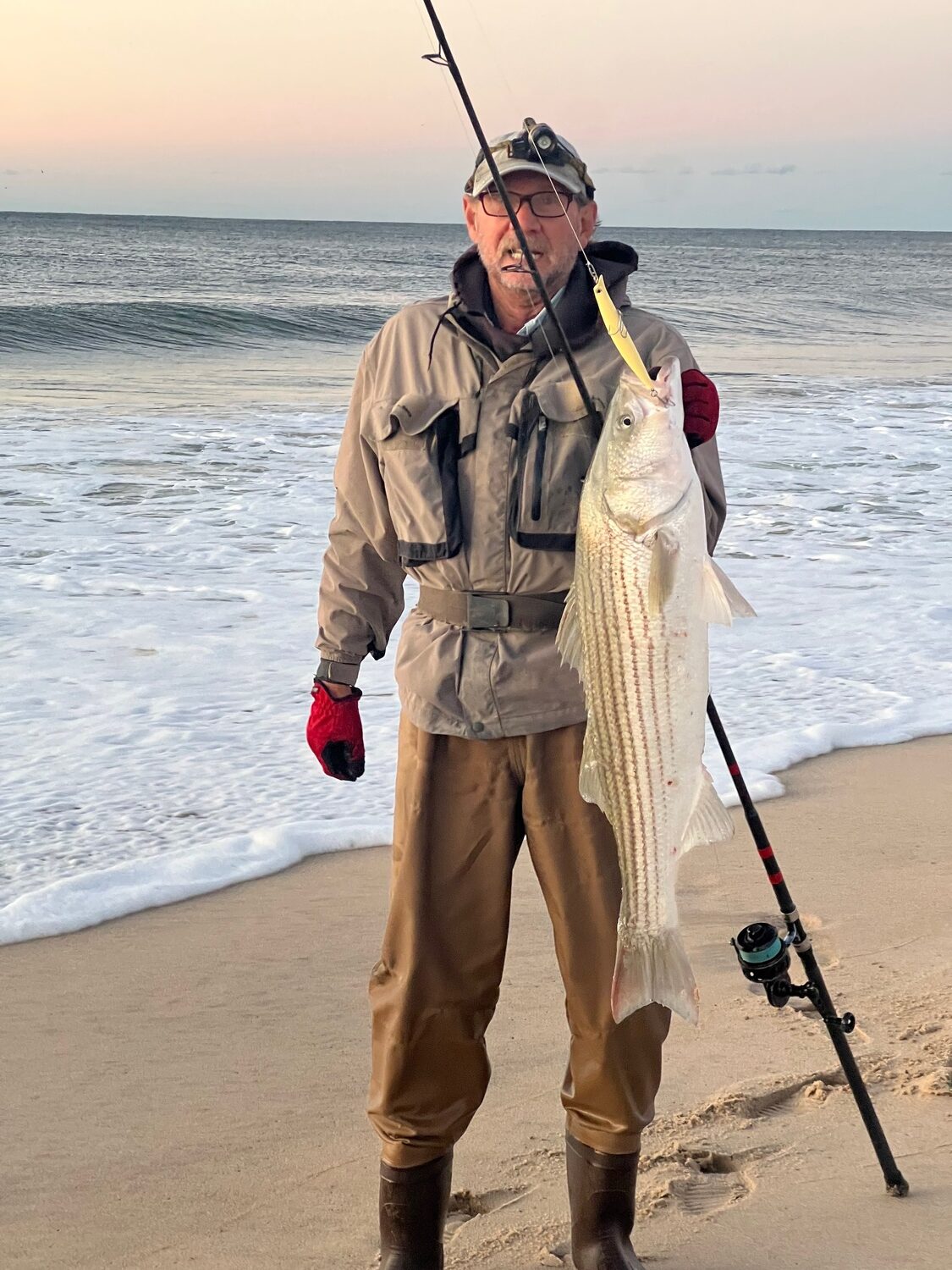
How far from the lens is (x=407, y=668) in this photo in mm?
2938

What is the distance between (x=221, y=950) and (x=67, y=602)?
441 cm

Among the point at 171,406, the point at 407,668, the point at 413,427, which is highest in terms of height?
the point at 413,427

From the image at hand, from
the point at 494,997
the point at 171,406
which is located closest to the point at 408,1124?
the point at 494,997

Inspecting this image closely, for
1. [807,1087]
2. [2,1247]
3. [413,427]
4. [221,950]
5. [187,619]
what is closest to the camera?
[413,427]

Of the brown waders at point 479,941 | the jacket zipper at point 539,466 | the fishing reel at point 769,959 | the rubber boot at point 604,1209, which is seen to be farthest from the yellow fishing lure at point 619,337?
the rubber boot at point 604,1209

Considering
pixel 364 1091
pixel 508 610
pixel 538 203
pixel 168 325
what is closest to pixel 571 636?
pixel 508 610

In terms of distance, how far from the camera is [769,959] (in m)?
3.04

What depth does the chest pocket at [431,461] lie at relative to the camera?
2.82m

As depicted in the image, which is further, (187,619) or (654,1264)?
(187,619)

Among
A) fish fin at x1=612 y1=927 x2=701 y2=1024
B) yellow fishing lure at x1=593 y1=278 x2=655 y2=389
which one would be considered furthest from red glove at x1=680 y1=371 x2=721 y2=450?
fish fin at x1=612 y1=927 x2=701 y2=1024

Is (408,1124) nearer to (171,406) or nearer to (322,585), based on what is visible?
(322,585)

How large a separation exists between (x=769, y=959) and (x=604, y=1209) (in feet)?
2.13

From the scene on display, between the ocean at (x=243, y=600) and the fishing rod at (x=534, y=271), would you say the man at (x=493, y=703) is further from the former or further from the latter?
the ocean at (x=243, y=600)

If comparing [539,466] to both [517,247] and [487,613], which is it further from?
[517,247]
